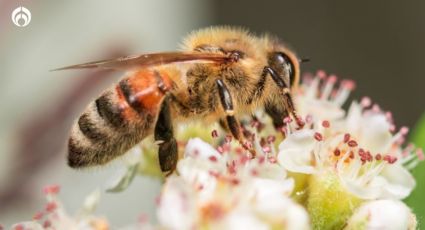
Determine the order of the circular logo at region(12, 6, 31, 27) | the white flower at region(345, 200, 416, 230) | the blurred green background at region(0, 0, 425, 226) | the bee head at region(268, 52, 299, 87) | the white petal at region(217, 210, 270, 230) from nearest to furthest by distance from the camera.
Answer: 1. the white petal at region(217, 210, 270, 230)
2. the white flower at region(345, 200, 416, 230)
3. the bee head at region(268, 52, 299, 87)
4. the circular logo at region(12, 6, 31, 27)
5. the blurred green background at region(0, 0, 425, 226)

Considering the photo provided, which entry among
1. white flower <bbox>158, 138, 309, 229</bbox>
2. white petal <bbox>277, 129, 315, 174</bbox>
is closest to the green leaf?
white petal <bbox>277, 129, 315, 174</bbox>

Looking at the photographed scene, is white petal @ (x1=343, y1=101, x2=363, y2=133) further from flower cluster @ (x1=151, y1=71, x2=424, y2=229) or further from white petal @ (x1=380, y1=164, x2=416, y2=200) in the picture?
white petal @ (x1=380, y1=164, x2=416, y2=200)

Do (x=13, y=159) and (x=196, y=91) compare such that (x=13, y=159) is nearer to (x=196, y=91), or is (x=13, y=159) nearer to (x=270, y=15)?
(x=196, y=91)

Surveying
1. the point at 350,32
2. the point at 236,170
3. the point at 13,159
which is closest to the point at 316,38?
the point at 350,32

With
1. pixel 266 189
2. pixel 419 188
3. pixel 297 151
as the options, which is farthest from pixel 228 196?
pixel 419 188

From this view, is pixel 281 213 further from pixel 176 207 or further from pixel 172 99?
pixel 172 99

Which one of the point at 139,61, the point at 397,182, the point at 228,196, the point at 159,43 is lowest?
the point at 159,43
